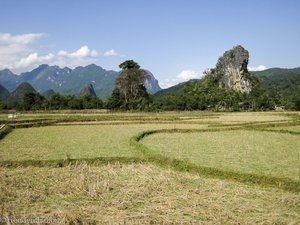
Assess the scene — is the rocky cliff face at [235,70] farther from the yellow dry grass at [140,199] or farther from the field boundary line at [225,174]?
the yellow dry grass at [140,199]

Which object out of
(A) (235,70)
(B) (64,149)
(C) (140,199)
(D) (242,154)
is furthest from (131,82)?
(C) (140,199)

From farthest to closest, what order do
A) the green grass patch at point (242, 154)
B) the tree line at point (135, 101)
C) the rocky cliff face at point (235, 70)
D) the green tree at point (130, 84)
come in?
the rocky cliff face at point (235, 70)
the green tree at point (130, 84)
the tree line at point (135, 101)
the green grass patch at point (242, 154)

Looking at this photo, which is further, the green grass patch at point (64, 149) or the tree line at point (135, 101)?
the tree line at point (135, 101)

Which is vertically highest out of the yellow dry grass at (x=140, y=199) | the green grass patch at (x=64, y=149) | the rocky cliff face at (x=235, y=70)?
the rocky cliff face at (x=235, y=70)

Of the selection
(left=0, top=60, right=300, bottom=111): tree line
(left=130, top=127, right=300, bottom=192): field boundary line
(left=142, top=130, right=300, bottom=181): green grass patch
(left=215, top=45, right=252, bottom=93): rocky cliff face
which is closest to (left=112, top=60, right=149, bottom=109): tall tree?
(left=0, top=60, right=300, bottom=111): tree line

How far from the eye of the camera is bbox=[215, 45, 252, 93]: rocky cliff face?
94.6m

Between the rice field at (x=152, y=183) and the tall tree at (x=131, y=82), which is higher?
the tall tree at (x=131, y=82)

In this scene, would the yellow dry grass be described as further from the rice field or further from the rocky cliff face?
the rocky cliff face

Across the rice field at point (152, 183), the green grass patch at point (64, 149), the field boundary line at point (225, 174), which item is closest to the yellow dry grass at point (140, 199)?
the rice field at point (152, 183)

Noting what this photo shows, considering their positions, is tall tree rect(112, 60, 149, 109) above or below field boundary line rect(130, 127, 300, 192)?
above

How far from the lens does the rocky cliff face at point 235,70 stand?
9456cm

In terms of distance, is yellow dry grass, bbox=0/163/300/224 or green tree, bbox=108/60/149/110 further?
green tree, bbox=108/60/149/110

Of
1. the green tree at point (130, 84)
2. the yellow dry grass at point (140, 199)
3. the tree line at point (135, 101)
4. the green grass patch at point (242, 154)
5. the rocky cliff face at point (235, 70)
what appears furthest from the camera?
the rocky cliff face at point (235, 70)

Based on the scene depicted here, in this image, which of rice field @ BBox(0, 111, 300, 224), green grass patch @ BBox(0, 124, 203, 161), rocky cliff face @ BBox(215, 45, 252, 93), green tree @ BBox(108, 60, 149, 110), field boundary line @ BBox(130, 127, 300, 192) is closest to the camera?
Result: rice field @ BBox(0, 111, 300, 224)
